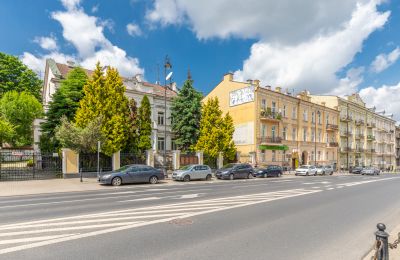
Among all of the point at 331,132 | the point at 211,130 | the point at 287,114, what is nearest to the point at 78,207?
the point at 211,130

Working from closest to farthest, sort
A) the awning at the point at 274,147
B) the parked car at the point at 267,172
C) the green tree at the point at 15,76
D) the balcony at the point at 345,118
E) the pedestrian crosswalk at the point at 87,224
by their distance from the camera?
the pedestrian crosswalk at the point at 87,224 < the parked car at the point at 267,172 < the awning at the point at 274,147 < the green tree at the point at 15,76 < the balcony at the point at 345,118

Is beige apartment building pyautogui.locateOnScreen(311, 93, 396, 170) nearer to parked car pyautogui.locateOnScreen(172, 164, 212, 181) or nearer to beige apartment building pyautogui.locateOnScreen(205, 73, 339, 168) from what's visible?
beige apartment building pyautogui.locateOnScreen(205, 73, 339, 168)

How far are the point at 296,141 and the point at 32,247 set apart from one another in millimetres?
44323

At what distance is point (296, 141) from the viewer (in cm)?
4550

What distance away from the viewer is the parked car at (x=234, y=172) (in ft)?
87.4

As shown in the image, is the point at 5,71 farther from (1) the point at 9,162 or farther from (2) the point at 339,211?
(2) the point at 339,211

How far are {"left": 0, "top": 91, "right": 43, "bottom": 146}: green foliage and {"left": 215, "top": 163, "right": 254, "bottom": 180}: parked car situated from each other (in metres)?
27.7

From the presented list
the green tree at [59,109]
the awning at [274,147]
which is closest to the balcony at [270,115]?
the awning at [274,147]

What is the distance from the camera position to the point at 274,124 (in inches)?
1661

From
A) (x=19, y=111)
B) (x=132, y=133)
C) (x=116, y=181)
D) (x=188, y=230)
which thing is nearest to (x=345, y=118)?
(x=132, y=133)

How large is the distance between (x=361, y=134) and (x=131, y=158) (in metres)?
58.2

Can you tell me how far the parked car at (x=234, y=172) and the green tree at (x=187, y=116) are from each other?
24.6ft

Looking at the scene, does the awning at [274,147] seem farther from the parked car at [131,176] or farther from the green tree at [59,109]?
the green tree at [59,109]

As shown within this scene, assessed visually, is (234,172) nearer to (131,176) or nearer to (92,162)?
(131,176)
